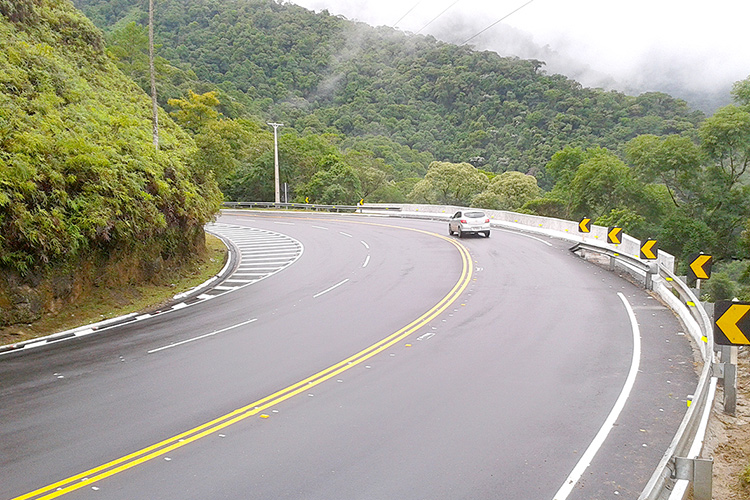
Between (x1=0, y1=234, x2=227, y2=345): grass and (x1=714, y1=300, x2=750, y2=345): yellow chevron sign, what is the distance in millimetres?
13285

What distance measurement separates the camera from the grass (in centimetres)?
1373

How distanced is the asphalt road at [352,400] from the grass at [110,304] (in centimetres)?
123

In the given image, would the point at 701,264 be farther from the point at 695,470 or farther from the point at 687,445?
the point at 695,470

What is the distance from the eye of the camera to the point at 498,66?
13175cm

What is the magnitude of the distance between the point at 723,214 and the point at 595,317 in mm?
39400

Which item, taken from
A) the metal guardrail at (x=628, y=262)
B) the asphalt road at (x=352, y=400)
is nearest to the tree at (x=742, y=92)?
the metal guardrail at (x=628, y=262)

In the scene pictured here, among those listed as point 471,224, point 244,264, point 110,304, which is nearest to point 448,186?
point 471,224

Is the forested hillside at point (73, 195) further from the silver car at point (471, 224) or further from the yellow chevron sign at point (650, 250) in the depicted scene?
the yellow chevron sign at point (650, 250)

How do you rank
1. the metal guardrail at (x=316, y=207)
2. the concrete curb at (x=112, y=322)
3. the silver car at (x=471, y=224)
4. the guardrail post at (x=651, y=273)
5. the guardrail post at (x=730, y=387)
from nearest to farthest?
the guardrail post at (x=730, y=387) < the concrete curb at (x=112, y=322) < the guardrail post at (x=651, y=273) < the silver car at (x=471, y=224) < the metal guardrail at (x=316, y=207)

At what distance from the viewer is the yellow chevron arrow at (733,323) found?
8047mm

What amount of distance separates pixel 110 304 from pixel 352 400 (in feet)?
32.7

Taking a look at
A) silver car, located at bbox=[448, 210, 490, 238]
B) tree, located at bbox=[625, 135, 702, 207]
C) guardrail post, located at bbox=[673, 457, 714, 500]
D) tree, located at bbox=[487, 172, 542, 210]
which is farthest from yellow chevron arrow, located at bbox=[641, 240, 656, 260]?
tree, located at bbox=[487, 172, 542, 210]

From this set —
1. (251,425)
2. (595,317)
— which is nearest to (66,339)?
(251,425)

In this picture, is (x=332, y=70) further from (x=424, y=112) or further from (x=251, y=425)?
(x=251, y=425)
